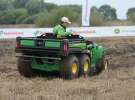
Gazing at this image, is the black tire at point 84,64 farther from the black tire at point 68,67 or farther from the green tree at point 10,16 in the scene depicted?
the green tree at point 10,16

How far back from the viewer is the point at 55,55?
13312mm

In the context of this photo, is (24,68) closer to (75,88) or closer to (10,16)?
(75,88)

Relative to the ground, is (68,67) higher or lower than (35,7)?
lower

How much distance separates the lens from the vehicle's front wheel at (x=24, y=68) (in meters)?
14.0

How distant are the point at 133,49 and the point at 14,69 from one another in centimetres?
1119

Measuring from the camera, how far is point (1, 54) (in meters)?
23.3

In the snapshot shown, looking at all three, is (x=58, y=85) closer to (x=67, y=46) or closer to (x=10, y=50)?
(x=67, y=46)

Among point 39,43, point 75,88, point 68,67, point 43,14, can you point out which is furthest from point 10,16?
point 75,88

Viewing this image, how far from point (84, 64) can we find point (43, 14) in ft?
142

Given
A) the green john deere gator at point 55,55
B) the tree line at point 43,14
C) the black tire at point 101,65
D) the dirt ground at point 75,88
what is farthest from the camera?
the tree line at point 43,14

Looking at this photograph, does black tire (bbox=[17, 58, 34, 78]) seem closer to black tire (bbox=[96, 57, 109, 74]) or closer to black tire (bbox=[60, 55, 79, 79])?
black tire (bbox=[60, 55, 79, 79])

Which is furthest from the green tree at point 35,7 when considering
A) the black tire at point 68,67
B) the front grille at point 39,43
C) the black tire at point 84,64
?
the black tire at point 68,67

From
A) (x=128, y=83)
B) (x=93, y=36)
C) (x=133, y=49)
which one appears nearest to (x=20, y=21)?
(x=93, y=36)

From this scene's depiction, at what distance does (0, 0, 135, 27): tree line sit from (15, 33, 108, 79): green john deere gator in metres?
35.5
